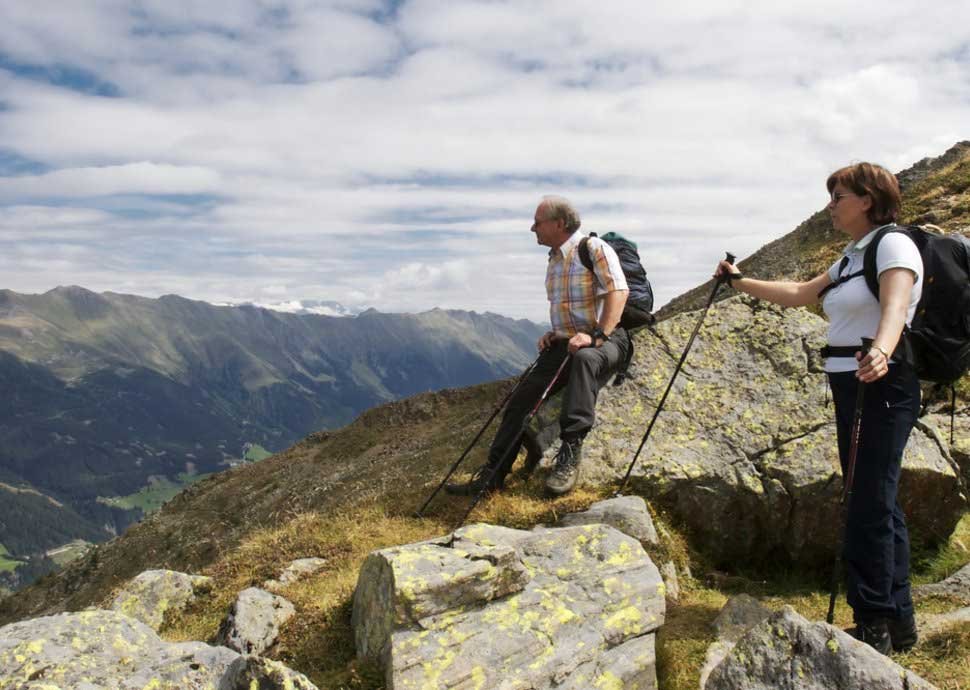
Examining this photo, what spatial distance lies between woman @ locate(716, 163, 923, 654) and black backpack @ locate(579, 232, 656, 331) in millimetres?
5981

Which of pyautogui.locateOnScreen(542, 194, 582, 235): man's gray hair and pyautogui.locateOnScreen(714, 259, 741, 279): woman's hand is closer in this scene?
pyautogui.locateOnScreen(714, 259, 741, 279): woman's hand

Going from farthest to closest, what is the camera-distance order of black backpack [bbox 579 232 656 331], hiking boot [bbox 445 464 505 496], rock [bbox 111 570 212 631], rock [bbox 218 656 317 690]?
black backpack [bbox 579 232 656 331] → hiking boot [bbox 445 464 505 496] → rock [bbox 111 570 212 631] → rock [bbox 218 656 317 690]

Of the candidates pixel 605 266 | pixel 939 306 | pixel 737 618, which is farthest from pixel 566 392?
pixel 939 306

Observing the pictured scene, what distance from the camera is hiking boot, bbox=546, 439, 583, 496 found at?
11.0 m

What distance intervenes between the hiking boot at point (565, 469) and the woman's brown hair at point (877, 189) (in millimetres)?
5863

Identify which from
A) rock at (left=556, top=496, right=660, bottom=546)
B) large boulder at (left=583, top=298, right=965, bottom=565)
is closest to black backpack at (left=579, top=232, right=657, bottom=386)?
large boulder at (left=583, top=298, right=965, bottom=565)

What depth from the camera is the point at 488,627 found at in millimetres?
6715

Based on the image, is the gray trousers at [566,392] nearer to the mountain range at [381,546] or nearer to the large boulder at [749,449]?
the mountain range at [381,546]

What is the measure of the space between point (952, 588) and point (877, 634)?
3433 millimetres

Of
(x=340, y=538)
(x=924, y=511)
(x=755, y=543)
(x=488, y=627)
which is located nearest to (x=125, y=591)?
(x=340, y=538)

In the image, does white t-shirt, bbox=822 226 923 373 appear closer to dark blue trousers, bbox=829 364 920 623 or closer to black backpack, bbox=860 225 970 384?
black backpack, bbox=860 225 970 384

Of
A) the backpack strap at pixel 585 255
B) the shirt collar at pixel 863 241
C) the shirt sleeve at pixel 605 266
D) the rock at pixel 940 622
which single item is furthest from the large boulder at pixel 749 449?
the shirt collar at pixel 863 241

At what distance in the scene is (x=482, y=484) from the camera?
1170 cm

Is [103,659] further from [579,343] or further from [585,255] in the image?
[585,255]
